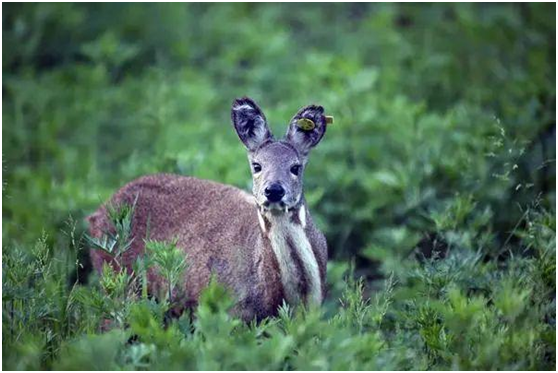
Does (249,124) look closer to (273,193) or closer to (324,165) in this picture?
(273,193)

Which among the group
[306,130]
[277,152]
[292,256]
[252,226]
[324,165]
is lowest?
[292,256]

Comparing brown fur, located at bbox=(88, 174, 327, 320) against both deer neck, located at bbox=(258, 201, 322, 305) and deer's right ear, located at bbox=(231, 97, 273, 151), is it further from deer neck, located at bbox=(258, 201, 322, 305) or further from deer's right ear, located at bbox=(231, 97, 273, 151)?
deer's right ear, located at bbox=(231, 97, 273, 151)

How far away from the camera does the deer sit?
6.38 m

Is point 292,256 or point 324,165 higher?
point 324,165

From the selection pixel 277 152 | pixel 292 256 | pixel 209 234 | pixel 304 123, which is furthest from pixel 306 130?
pixel 209 234

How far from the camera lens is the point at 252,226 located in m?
6.73

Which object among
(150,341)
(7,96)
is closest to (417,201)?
(150,341)

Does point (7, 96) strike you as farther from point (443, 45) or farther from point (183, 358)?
point (183, 358)

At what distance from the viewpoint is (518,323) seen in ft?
18.9

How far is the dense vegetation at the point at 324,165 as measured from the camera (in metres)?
5.64

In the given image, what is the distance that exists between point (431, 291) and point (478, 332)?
0.70m

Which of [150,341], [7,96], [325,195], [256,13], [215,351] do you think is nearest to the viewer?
[215,351]

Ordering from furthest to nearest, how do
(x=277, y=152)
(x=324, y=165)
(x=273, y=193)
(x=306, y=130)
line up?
1. (x=324, y=165)
2. (x=306, y=130)
3. (x=277, y=152)
4. (x=273, y=193)

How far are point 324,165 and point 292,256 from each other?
9.55 ft
